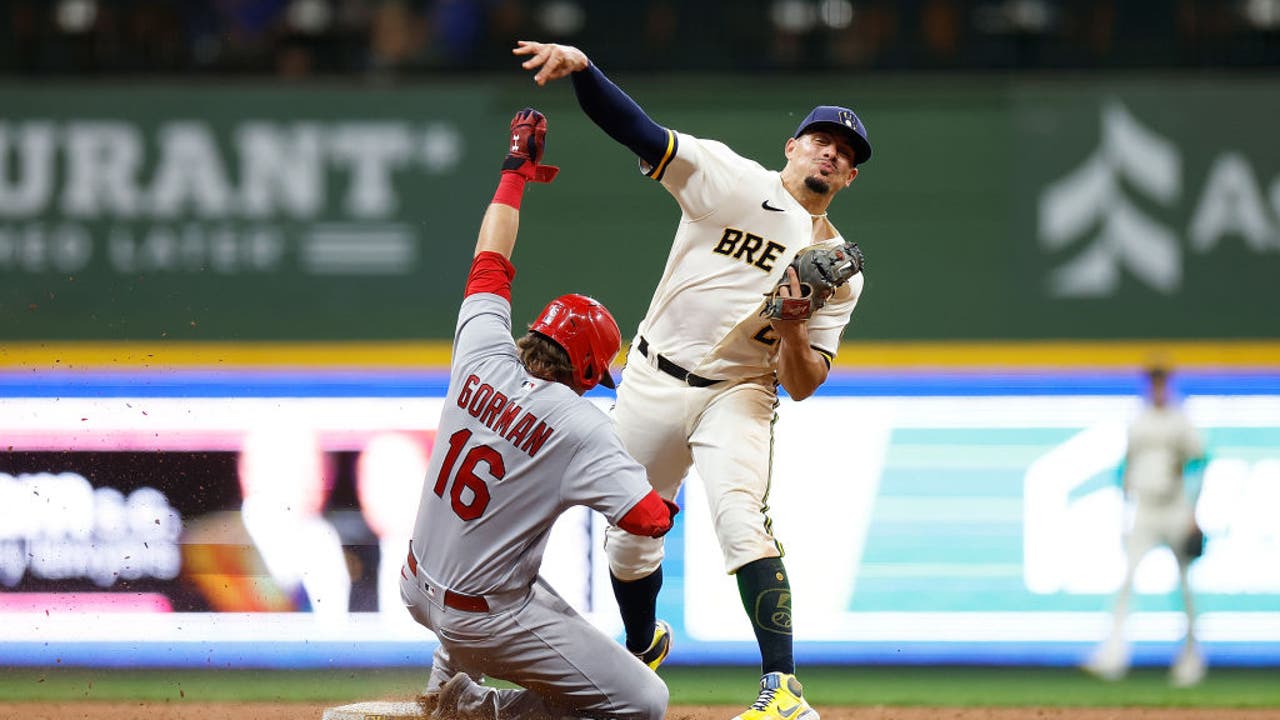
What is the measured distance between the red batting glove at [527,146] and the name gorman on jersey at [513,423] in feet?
2.52

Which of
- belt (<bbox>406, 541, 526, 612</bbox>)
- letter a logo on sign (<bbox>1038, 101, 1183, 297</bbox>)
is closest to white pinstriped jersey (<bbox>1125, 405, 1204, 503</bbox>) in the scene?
letter a logo on sign (<bbox>1038, 101, 1183, 297</bbox>)

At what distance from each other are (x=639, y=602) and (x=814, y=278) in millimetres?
1316

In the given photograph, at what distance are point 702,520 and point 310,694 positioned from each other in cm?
210

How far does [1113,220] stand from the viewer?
827 centimetres

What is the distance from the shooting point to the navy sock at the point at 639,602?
4.99 metres

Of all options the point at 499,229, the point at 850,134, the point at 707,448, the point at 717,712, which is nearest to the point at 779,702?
the point at 707,448

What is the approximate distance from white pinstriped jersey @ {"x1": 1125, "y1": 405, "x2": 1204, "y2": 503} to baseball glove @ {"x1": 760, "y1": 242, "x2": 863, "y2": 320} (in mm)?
4140

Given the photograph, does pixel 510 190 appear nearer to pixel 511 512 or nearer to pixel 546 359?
pixel 546 359

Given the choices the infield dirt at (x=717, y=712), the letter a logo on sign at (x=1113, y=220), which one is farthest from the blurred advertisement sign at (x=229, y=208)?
the letter a logo on sign at (x=1113, y=220)

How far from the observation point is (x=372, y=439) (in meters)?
7.98

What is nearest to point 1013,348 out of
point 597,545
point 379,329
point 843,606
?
point 843,606

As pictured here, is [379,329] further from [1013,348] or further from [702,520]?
[1013,348]

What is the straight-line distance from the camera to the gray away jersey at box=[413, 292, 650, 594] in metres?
4.13

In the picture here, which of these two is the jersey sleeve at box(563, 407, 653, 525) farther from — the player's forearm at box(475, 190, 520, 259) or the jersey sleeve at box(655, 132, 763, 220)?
the jersey sleeve at box(655, 132, 763, 220)
